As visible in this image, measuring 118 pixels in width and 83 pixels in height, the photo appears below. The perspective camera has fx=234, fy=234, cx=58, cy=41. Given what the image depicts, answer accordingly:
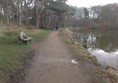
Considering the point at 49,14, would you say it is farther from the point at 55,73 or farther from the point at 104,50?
the point at 55,73

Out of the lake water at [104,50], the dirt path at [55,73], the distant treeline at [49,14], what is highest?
the distant treeline at [49,14]

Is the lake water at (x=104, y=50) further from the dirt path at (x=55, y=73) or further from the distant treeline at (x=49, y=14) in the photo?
the distant treeline at (x=49, y=14)

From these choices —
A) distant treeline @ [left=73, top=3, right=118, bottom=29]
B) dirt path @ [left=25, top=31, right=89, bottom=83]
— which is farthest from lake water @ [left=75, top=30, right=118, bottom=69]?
A: distant treeline @ [left=73, top=3, right=118, bottom=29]

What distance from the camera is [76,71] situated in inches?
364

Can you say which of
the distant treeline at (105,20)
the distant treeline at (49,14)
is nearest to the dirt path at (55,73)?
the distant treeline at (49,14)

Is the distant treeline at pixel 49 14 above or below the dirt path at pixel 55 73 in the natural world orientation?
above

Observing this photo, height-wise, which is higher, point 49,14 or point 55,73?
point 49,14

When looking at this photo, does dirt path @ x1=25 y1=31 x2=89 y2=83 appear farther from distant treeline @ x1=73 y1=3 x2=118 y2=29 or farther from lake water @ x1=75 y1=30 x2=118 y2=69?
distant treeline @ x1=73 y1=3 x2=118 y2=29

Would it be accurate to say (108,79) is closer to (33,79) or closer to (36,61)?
(33,79)

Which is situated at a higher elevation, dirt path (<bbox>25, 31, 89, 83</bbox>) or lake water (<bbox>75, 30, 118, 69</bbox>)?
dirt path (<bbox>25, 31, 89, 83</bbox>)

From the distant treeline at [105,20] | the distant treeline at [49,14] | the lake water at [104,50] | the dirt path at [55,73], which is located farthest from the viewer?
the distant treeline at [105,20]

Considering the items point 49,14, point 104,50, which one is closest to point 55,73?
point 104,50

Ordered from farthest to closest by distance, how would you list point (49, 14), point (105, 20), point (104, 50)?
point (105, 20), point (49, 14), point (104, 50)

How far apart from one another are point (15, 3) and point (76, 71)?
35.5 meters
